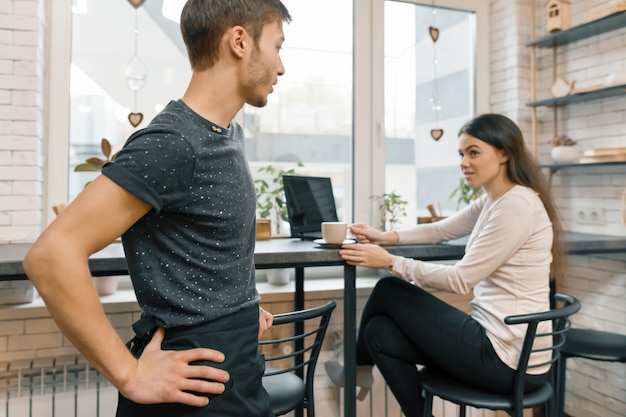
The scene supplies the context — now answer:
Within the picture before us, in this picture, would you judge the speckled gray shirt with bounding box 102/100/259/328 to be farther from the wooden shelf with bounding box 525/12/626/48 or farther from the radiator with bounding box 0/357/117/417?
the wooden shelf with bounding box 525/12/626/48

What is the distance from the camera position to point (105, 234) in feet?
2.30

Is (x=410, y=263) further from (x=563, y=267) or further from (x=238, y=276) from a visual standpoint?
(x=238, y=276)

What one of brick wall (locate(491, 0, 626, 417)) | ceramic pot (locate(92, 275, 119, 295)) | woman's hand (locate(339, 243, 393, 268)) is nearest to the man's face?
woman's hand (locate(339, 243, 393, 268))

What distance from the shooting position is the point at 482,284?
5.89 ft

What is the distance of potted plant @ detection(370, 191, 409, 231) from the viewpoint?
2.77 m

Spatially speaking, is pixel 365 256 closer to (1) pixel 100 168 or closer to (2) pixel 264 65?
(2) pixel 264 65

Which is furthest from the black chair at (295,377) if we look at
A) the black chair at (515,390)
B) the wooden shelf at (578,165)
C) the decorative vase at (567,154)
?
the decorative vase at (567,154)

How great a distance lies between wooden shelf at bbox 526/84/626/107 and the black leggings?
58.6 inches

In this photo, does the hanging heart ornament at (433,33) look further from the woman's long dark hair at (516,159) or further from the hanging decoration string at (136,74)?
the hanging decoration string at (136,74)

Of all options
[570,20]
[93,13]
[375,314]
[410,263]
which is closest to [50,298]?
[410,263]

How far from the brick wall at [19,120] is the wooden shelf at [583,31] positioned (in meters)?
2.58

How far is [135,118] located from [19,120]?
18.7 inches

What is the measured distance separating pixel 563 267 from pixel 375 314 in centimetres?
74

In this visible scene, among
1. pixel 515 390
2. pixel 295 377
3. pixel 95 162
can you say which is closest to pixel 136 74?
pixel 95 162
